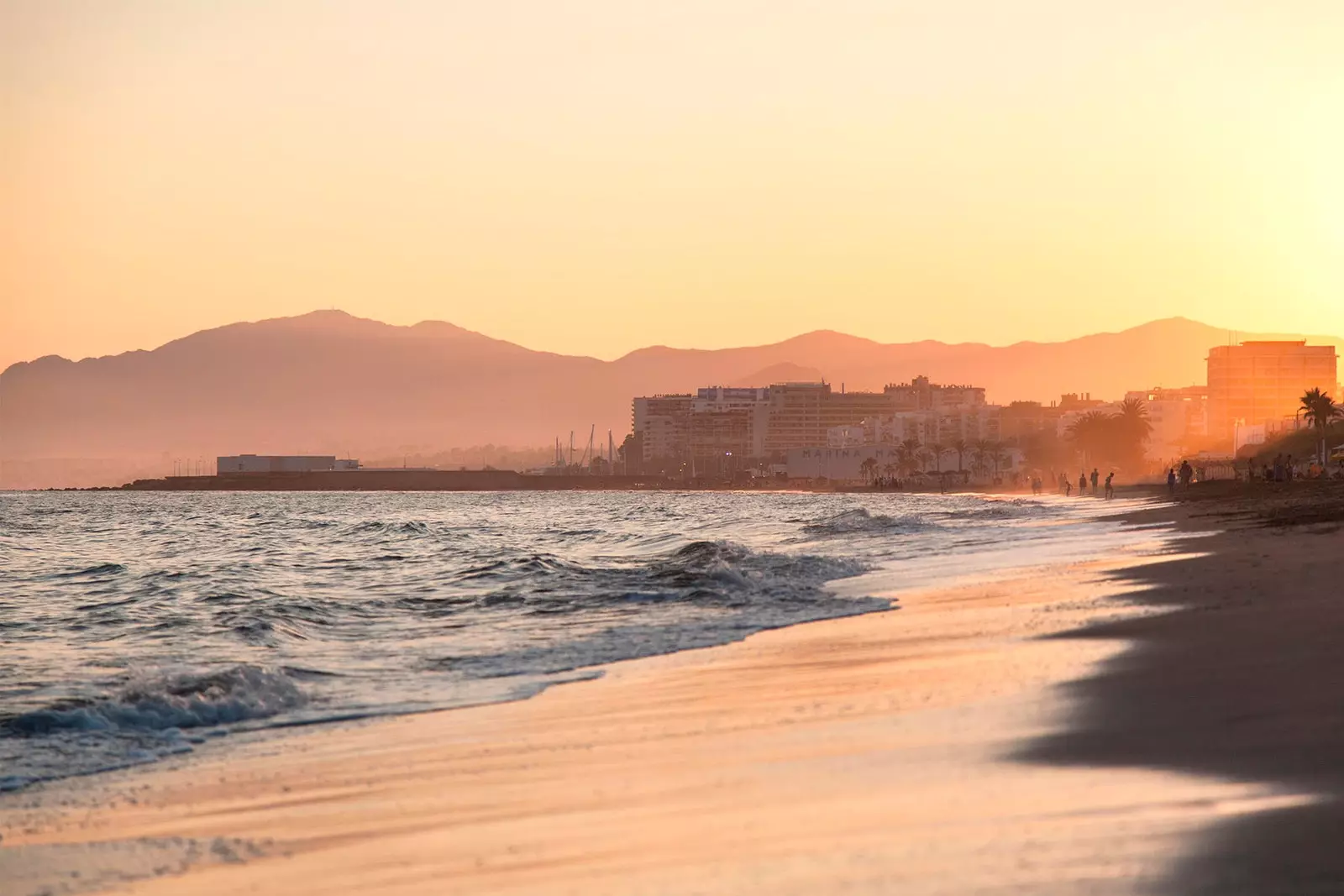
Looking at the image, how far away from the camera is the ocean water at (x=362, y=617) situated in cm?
946

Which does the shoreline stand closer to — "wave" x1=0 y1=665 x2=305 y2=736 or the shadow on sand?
the shadow on sand

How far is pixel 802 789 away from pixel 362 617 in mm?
12407

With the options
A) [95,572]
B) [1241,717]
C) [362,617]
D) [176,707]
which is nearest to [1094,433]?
[95,572]

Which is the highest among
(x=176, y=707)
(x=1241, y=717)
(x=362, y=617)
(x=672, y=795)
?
(x=1241, y=717)

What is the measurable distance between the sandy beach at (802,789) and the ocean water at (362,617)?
125 centimetres

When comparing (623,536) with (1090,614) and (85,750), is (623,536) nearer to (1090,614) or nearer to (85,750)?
(1090,614)

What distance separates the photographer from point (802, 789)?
5.72 metres

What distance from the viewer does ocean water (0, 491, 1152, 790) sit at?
31.0 ft

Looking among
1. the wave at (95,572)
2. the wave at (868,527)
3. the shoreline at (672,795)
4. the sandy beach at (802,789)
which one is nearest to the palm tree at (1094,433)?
the wave at (868,527)

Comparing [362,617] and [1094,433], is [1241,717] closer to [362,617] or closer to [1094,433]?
[362,617]

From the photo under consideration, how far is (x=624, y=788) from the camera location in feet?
19.9

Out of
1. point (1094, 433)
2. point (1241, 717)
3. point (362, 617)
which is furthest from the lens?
point (1094, 433)

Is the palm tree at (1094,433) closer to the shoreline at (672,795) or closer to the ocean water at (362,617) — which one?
the ocean water at (362,617)

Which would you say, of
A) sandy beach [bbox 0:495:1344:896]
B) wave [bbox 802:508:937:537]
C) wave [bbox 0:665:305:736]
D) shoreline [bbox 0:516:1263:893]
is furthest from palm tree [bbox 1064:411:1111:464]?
wave [bbox 0:665:305:736]
